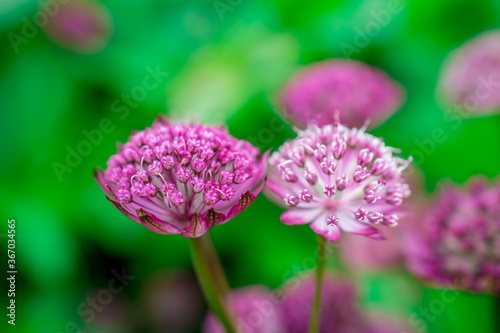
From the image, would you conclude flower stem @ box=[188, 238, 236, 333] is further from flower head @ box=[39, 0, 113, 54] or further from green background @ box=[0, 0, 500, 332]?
flower head @ box=[39, 0, 113, 54]

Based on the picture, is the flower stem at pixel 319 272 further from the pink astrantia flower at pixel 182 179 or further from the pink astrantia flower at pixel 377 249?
the pink astrantia flower at pixel 377 249

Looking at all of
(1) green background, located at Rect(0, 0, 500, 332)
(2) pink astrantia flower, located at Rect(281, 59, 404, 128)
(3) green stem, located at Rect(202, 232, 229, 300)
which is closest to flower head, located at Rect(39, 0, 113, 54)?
(1) green background, located at Rect(0, 0, 500, 332)

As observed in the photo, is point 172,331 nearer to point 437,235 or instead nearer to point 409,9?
point 437,235

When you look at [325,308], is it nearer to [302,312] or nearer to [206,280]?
[302,312]

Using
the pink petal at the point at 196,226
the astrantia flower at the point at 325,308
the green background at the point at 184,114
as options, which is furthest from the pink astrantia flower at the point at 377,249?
the pink petal at the point at 196,226

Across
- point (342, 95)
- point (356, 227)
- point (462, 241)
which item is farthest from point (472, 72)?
point (356, 227)

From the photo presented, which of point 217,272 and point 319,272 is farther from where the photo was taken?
point 217,272

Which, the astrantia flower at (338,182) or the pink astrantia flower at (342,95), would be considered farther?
the pink astrantia flower at (342,95)
